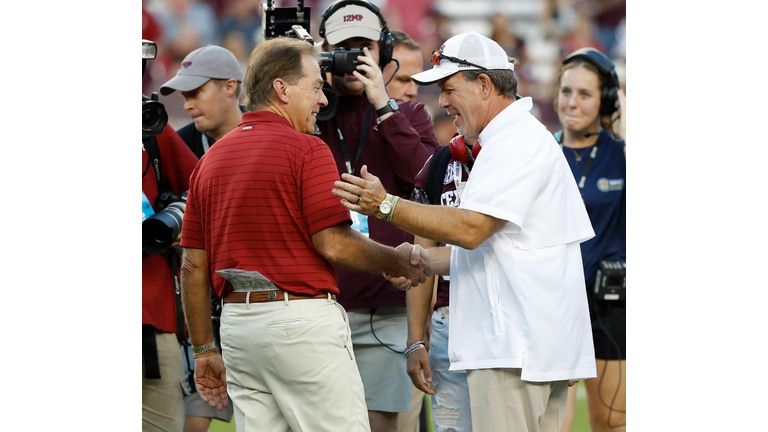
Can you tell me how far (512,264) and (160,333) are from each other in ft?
6.19

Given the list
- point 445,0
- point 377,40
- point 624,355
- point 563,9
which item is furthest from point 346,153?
point 563,9

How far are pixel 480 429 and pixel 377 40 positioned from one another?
196cm

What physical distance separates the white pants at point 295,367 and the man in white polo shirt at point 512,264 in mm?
392

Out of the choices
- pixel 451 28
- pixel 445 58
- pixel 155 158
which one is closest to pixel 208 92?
pixel 155 158

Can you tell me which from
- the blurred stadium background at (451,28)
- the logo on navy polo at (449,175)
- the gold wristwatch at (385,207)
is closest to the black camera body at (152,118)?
the logo on navy polo at (449,175)

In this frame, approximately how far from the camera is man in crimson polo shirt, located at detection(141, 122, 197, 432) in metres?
3.47

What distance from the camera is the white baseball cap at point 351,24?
3.51m

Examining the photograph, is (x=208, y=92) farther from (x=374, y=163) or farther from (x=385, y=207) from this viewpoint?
(x=385, y=207)

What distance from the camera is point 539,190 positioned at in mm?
2521

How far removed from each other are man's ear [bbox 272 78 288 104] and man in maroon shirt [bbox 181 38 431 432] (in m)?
0.08

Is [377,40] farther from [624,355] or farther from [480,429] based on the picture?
[624,355]

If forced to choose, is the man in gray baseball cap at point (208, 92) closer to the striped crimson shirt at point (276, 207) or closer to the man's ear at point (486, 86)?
the striped crimson shirt at point (276, 207)

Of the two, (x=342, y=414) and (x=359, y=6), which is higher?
(x=359, y=6)

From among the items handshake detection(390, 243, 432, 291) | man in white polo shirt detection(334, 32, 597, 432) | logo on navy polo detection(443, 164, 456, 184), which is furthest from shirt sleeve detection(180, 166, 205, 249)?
logo on navy polo detection(443, 164, 456, 184)
